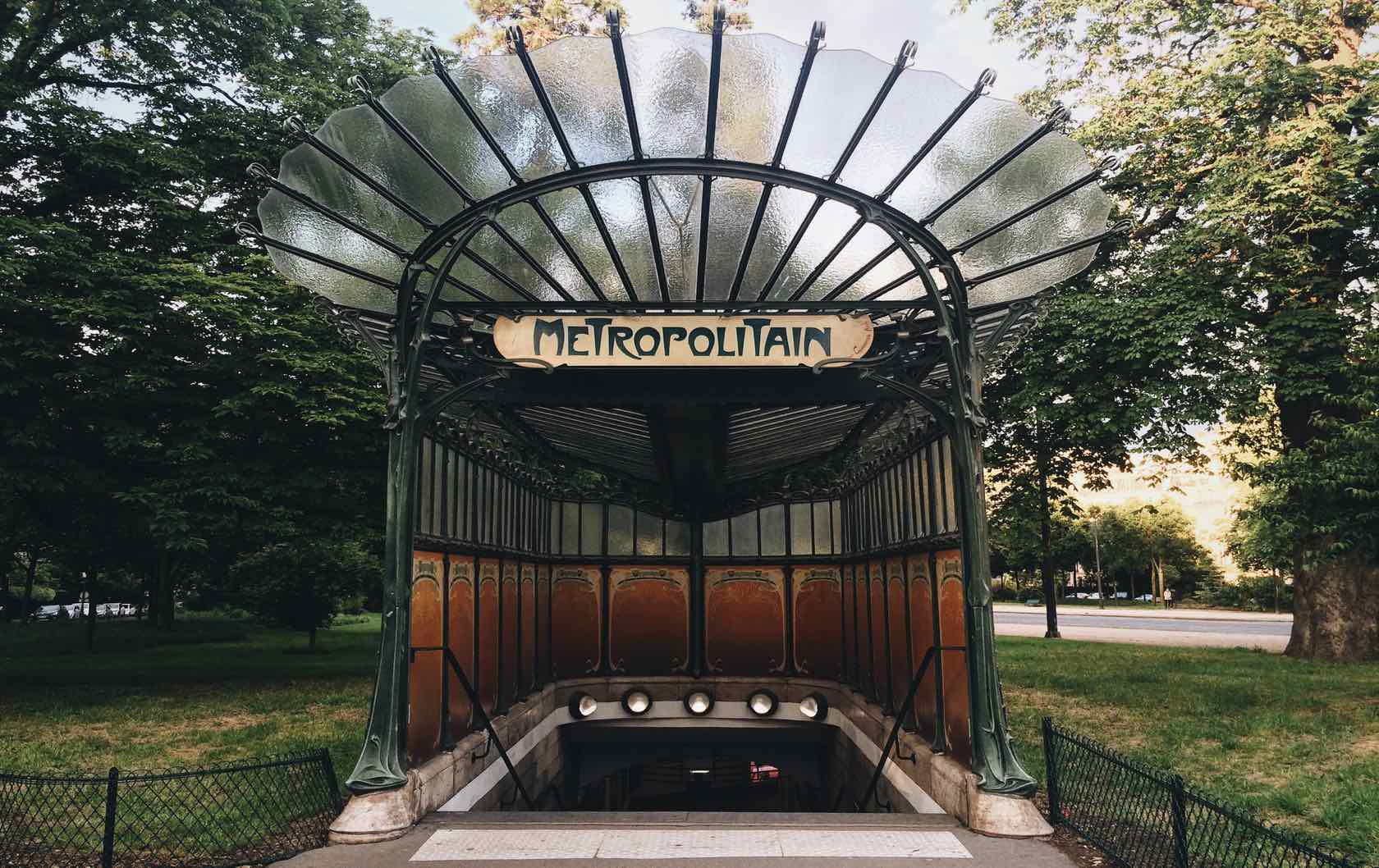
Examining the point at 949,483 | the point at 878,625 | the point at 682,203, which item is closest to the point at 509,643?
the point at 878,625

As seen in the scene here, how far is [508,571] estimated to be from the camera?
443 inches

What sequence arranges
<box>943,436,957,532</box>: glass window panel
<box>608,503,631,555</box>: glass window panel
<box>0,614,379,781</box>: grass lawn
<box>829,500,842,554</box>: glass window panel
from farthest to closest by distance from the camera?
<box>608,503,631,555</box>: glass window panel < <box>829,500,842,554</box>: glass window panel < <box>0,614,379,781</box>: grass lawn < <box>943,436,957,532</box>: glass window panel

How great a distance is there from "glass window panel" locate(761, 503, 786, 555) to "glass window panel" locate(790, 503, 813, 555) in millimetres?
164

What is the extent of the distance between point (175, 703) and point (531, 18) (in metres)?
20.3

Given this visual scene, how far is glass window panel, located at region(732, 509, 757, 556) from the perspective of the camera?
48.7 feet

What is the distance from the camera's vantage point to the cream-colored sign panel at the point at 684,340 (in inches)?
285

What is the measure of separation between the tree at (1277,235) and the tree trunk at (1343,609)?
0.03m

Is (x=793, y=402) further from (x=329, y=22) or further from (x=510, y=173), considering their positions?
(x=329, y=22)

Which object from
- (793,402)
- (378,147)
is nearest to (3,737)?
(378,147)

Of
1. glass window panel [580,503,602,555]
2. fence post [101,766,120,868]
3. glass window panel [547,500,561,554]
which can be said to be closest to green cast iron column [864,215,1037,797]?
fence post [101,766,120,868]

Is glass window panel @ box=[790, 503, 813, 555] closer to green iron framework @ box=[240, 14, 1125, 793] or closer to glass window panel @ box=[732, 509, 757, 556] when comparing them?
glass window panel @ box=[732, 509, 757, 556]

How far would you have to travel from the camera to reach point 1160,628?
35.3m

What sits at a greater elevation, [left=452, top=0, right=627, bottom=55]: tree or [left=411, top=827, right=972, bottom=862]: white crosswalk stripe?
[left=452, top=0, right=627, bottom=55]: tree

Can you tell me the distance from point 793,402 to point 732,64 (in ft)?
10.3
